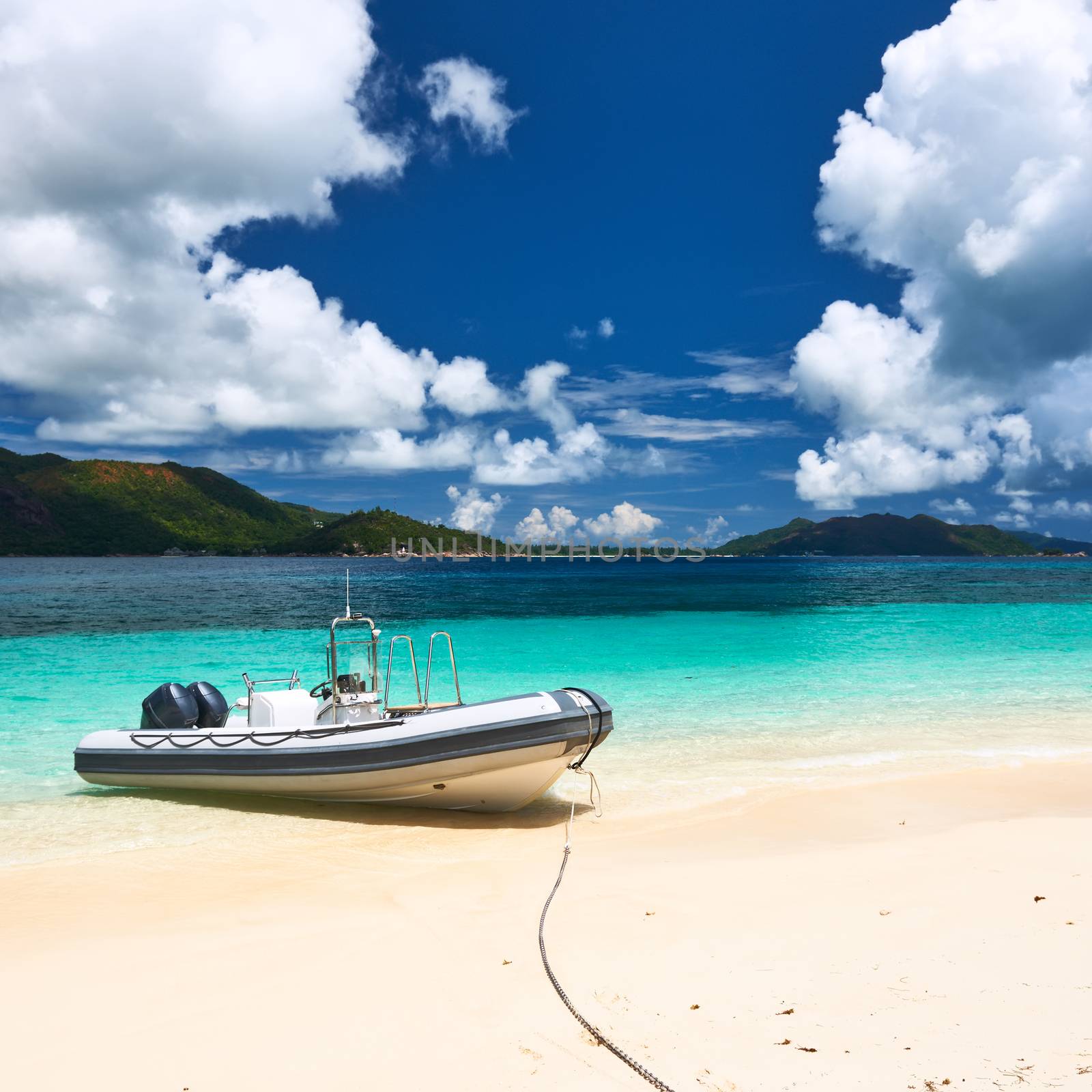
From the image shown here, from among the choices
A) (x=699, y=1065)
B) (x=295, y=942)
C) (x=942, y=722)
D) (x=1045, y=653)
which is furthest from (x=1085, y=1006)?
(x=1045, y=653)

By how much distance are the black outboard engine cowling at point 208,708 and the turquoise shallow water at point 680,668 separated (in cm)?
173

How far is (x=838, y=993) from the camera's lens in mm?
4070

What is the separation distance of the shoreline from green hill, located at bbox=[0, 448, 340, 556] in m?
172

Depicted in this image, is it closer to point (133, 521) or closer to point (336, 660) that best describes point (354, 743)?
point (336, 660)

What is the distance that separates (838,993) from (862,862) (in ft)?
8.25

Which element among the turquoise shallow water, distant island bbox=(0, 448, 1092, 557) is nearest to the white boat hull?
the turquoise shallow water

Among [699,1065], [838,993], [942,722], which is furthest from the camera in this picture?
[942,722]

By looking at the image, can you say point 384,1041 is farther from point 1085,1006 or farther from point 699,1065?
point 1085,1006

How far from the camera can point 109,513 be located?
164000 millimetres

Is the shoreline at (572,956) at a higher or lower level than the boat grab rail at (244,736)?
lower

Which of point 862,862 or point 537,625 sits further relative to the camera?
point 537,625

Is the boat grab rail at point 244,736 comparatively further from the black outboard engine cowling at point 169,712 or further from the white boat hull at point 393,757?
the black outboard engine cowling at point 169,712

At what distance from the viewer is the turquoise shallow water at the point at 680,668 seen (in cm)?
1090

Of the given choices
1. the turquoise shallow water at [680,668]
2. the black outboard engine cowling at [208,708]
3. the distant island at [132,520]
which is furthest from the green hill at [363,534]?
the black outboard engine cowling at [208,708]
